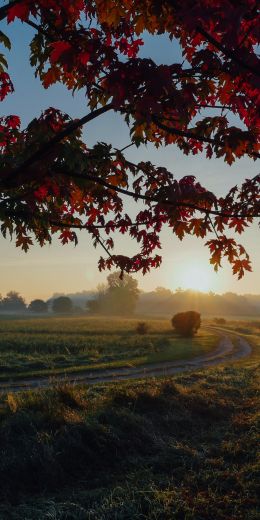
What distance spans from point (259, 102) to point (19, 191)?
3.58m

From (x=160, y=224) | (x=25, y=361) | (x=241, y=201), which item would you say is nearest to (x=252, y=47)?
(x=241, y=201)

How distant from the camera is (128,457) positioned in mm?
7711

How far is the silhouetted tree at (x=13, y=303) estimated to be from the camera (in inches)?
5446

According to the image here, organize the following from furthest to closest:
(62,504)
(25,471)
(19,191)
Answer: (25,471)
(19,191)
(62,504)

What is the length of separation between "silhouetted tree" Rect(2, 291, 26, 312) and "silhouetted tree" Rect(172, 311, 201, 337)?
323 feet

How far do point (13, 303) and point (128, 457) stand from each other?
13924 centimetres

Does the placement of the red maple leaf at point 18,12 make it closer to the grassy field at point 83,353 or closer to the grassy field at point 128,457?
the grassy field at point 128,457

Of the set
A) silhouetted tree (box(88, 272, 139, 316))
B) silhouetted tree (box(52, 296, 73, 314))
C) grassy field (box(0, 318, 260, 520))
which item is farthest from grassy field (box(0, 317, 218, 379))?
silhouetted tree (box(52, 296, 73, 314))

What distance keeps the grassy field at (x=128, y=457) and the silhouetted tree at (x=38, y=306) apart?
115811 millimetres

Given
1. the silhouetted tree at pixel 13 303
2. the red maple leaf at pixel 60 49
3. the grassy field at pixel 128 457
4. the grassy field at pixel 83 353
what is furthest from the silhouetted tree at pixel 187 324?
the silhouetted tree at pixel 13 303

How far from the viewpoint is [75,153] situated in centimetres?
441

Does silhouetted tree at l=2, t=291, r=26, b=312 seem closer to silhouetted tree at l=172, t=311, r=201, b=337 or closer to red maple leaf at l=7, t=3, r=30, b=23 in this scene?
silhouetted tree at l=172, t=311, r=201, b=337

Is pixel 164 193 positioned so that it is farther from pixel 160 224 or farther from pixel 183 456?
pixel 183 456

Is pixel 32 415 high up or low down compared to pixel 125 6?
down
